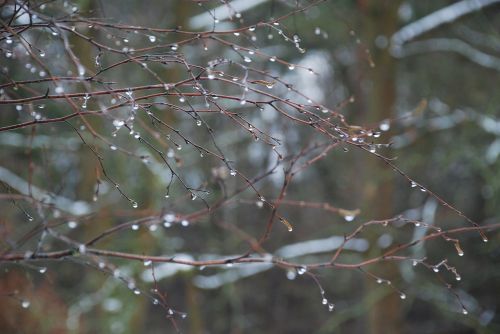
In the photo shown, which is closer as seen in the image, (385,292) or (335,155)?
(385,292)

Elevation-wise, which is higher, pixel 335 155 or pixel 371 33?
pixel 371 33

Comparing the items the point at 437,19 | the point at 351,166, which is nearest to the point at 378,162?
the point at 437,19

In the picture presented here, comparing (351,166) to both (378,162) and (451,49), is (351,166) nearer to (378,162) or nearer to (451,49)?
(378,162)

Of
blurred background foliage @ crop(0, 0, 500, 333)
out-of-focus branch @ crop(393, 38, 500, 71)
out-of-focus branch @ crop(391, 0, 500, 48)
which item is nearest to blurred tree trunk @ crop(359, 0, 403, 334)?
blurred background foliage @ crop(0, 0, 500, 333)

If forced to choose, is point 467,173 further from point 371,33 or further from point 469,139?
point 371,33

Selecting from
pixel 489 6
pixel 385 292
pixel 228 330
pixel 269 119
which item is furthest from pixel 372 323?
pixel 228 330

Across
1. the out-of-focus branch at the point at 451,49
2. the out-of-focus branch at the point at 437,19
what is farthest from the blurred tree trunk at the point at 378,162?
the out-of-focus branch at the point at 451,49
